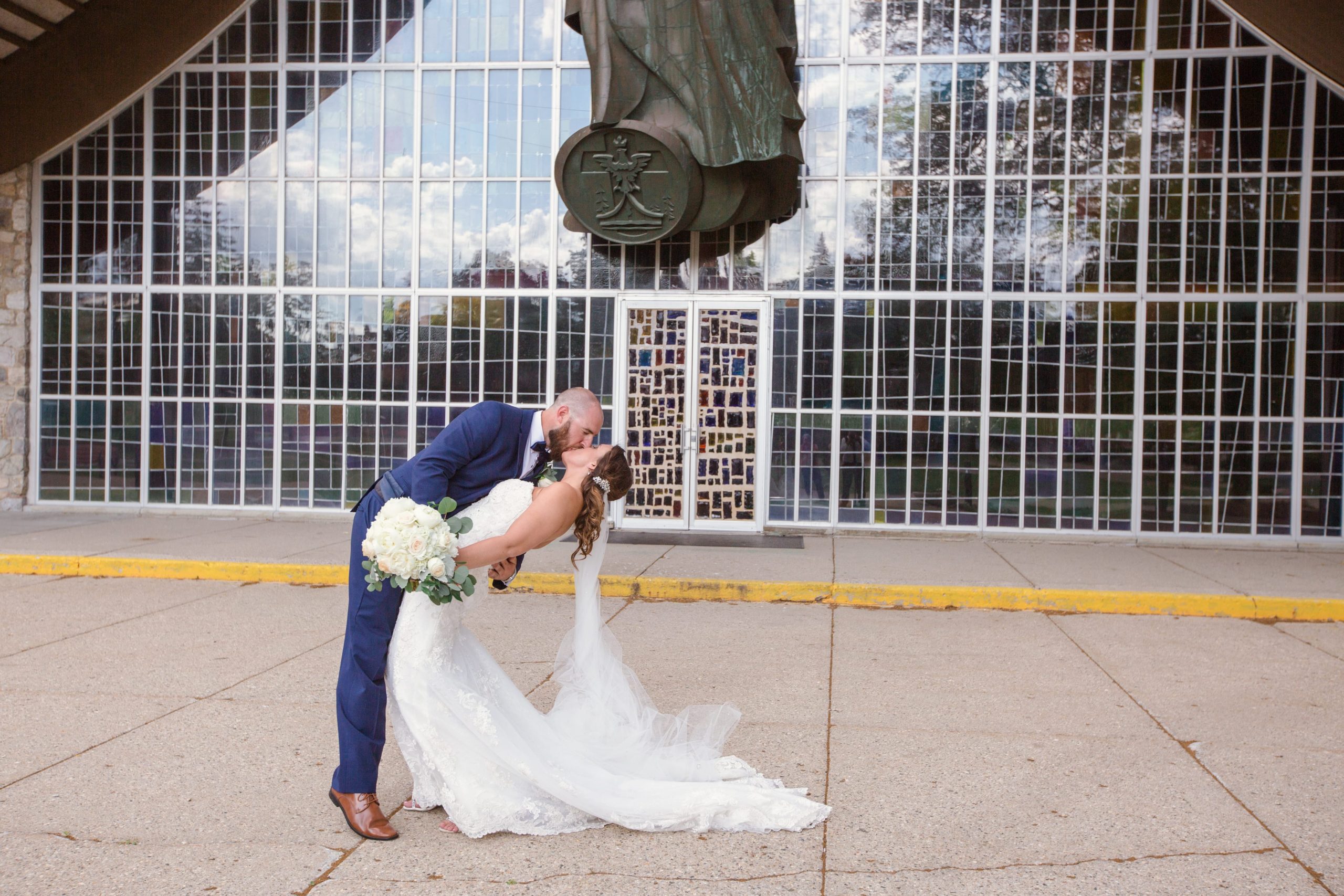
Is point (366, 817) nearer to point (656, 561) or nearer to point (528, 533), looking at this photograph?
point (528, 533)

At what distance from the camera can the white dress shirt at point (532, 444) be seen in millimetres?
4164

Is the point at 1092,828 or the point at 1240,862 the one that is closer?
the point at 1240,862

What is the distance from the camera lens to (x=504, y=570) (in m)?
4.09

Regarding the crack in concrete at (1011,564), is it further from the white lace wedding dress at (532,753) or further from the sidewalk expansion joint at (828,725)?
the white lace wedding dress at (532,753)

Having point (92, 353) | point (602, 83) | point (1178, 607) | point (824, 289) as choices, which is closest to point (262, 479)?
point (92, 353)

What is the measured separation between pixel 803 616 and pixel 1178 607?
3183 millimetres

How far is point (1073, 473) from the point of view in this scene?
39.7 feet

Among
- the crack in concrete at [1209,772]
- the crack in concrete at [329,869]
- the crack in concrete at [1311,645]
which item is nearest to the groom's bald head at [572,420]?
the crack in concrete at [329,869]

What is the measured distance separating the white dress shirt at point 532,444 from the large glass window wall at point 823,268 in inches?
330

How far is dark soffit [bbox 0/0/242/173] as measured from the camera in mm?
12688

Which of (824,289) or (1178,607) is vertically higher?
(824,289)

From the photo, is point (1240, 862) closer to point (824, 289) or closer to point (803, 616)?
point (803, 616)

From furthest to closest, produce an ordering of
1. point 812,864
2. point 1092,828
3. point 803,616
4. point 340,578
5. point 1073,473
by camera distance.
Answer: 1. point 1073,473
2. point 340,578
3. point 803,616
4. point 1092,828
5. point 812,864

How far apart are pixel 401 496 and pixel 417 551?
417mm
